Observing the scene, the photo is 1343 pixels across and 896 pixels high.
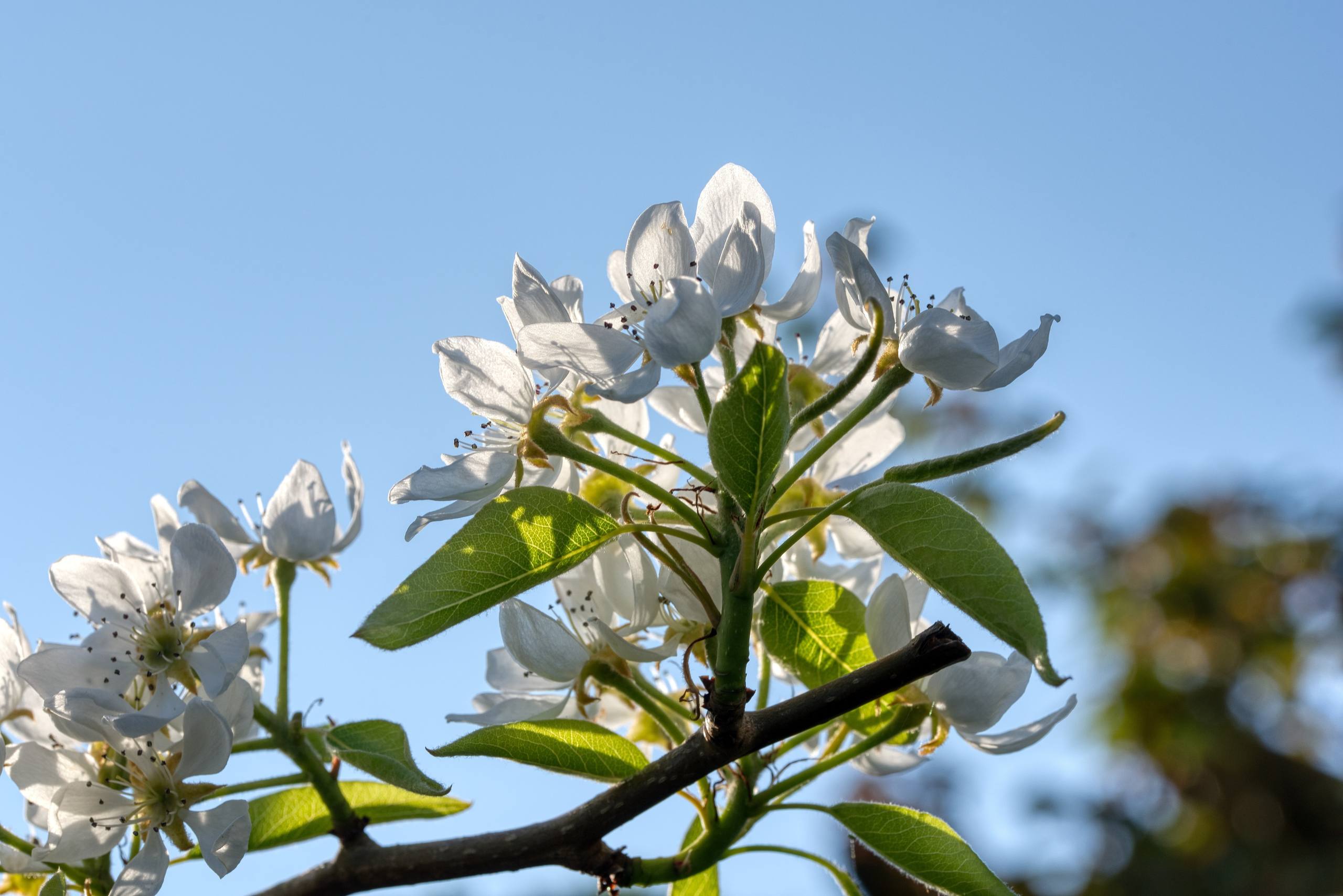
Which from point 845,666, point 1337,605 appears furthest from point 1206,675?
point 845,666

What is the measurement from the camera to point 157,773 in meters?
1.26

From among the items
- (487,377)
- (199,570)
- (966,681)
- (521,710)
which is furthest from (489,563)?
(966,681)

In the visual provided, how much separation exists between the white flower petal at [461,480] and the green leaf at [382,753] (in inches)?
11.1

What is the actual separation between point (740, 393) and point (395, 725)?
0.60 m

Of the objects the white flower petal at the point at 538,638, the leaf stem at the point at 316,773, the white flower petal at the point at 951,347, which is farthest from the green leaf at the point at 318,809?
the white flower petal at the point at 951,347

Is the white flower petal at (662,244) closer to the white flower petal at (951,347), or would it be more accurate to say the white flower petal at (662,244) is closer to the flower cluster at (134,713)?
the white flower petal at (951,347)

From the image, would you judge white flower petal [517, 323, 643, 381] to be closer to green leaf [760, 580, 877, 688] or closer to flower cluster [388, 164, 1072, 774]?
flower cluster [388, 164, 1072, 774]

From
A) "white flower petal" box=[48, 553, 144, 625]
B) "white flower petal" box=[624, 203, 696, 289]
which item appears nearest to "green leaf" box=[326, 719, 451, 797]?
"white flower petal" box=[48, 553, 144, 625]

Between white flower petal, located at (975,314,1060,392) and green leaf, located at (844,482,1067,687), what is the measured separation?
207 mm

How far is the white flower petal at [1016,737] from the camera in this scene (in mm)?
1331

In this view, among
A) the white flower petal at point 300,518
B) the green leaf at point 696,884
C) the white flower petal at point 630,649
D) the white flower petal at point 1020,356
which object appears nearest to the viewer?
the white flower petal at point 1020,356

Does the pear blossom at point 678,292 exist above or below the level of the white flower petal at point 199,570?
above

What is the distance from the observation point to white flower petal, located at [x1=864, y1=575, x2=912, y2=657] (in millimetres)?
1188

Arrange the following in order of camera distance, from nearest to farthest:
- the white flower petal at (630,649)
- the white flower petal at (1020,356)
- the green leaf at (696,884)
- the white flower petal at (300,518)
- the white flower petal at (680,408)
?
1. the white flower petal at (1020,356)
2. the white flower petal at (630,649)
3. the green leaf at (696,884)
4. the white flower petal at (680,408)
5. the white flower petal at (300,518)
